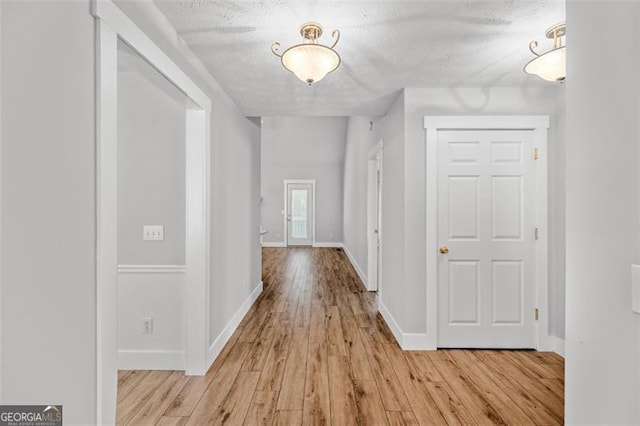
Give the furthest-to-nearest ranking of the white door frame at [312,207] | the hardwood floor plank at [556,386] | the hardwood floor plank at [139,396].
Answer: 1. the white door frame at [312,207]
2. the hardwood floor plank at [556,386]
3. the hardwood floor plank at [139,396]

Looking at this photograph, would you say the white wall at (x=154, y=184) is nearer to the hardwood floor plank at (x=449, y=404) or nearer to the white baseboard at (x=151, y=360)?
the white baseboard at (x=151, y=360)

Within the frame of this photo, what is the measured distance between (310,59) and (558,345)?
10.8 ft

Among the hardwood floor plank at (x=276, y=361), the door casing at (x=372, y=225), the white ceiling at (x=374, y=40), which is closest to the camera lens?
the white ceiling at (x=374, y=40)

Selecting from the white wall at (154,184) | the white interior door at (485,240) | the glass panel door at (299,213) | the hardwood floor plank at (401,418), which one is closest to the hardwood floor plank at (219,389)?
the white wall at (154,184)

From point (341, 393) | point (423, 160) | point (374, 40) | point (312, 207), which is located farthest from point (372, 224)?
point (312, 207)

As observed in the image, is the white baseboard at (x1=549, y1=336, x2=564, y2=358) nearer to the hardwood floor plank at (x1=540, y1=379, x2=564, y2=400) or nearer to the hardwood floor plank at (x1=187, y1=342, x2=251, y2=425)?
the hardwood floor plank at (x1=540, y1=379, x2=564, y2=400)

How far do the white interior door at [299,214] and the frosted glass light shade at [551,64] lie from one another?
8.41 meters

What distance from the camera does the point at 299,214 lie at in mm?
10352

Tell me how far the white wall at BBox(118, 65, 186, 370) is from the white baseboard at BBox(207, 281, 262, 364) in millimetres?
249

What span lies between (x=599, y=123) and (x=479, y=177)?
195 cm

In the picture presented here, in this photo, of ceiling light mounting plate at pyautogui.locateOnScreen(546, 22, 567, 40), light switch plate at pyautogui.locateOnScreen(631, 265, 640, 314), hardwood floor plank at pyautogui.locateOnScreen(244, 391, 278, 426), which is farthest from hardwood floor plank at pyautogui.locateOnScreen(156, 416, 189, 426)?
ceiling light mounting plate at pyautogui.locateOnScreen(546, 22, 567, 40)

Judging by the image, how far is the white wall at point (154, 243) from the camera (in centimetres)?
244

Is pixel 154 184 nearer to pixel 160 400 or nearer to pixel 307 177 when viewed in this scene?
pixel 160 400

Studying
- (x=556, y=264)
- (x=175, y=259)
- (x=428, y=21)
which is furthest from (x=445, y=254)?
(x=175, y=259)
